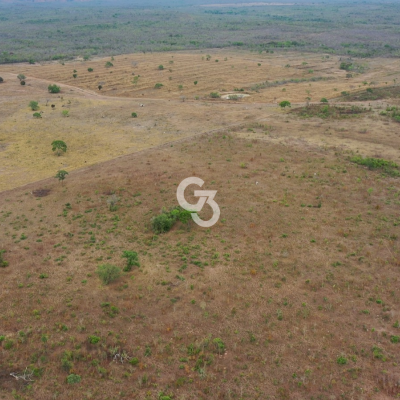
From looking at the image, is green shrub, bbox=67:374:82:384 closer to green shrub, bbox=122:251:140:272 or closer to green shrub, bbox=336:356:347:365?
green shrub, bbox=122:251:140:272

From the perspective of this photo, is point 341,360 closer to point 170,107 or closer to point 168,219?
point 168,219

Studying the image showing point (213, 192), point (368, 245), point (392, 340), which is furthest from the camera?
point (213, 192)

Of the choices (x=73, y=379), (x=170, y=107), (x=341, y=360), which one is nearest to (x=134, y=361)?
(x=73, y=379)

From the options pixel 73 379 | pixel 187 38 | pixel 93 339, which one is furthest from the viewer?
pixel 187 38

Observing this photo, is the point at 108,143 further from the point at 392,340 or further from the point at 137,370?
the point at 392,340

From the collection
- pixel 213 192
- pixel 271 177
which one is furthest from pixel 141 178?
pixel 271 177

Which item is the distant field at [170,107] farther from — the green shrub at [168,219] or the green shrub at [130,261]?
the green shrub at [130,261]
